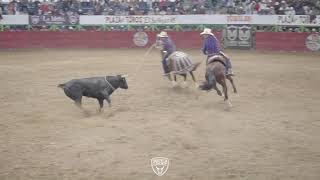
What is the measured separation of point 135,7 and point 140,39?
208cm

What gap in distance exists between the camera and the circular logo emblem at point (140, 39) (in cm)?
2775

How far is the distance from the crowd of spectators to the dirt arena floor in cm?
1044

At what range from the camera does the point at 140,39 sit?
27.8m

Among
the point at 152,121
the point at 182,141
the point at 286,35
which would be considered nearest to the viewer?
the point at 182,141

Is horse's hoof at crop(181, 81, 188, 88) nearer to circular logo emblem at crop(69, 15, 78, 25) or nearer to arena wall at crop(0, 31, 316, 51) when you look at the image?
arena wall at crop(0, 31, 316, 51)

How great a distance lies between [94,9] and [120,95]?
51.8ft

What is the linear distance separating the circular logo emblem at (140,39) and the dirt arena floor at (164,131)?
10.4 meters

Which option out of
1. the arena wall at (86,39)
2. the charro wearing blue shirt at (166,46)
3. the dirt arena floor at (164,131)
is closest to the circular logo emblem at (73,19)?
the arena wall at (86,39)

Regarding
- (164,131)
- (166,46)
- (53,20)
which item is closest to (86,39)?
(53,20)

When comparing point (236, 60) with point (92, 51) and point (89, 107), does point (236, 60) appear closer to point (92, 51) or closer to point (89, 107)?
point (92, 51)

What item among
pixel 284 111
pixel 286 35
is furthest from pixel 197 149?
pixel 286 35

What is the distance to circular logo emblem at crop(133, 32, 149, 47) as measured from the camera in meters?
27.8

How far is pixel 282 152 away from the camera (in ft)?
28.1

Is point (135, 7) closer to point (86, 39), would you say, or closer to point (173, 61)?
point (86, 39)
